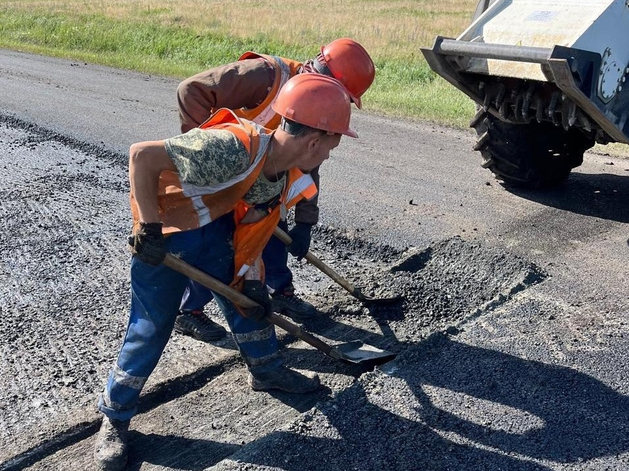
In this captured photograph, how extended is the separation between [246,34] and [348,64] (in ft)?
45.5

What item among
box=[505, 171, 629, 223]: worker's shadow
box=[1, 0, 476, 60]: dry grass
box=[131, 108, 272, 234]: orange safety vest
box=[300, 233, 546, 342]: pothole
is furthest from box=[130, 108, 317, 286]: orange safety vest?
box=[1, 0, 476, 60]: dry grass

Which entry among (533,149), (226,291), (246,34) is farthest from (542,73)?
(246,34)

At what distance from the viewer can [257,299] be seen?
337 centimetres

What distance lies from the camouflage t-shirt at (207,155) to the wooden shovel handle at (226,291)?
0.38 m

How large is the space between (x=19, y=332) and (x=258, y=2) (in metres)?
24.1

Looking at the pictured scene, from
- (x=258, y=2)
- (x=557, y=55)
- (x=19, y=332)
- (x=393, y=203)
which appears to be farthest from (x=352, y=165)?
(x=258, y=2)

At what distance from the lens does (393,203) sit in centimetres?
598

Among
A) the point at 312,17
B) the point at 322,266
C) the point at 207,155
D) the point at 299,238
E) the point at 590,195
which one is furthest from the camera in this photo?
the point at 312,17

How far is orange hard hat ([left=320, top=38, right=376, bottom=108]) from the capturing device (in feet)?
12.6

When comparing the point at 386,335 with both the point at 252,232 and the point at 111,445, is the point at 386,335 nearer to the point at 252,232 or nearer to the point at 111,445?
the point at 252,232

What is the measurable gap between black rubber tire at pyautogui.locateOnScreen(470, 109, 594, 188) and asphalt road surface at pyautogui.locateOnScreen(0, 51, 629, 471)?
0.16 meters

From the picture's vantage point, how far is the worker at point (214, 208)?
110 inches

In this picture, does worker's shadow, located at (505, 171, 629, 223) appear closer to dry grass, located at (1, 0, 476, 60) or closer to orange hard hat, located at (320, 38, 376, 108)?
orange hard hat, located at (320, 38, 376, 108)

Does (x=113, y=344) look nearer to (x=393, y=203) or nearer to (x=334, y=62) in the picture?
(x=334, y=62)
